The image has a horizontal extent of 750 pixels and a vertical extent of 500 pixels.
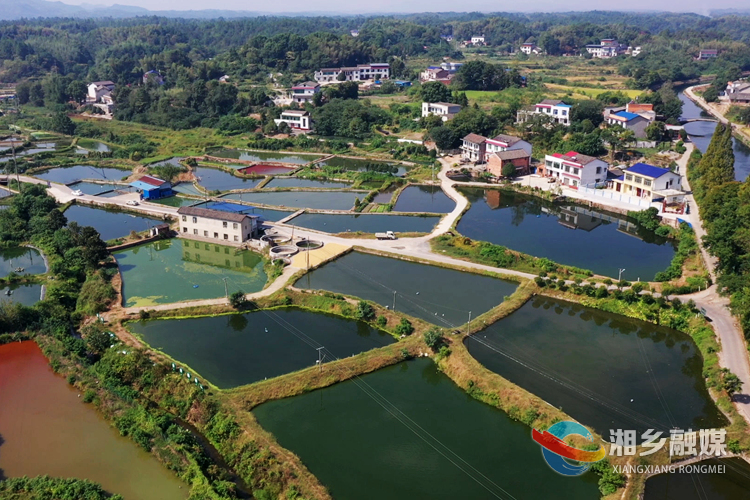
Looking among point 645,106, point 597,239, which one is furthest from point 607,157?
point 597,239

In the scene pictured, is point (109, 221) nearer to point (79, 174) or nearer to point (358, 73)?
point (79, 174)

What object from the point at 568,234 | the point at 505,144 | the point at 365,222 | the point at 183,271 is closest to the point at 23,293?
the point at 183,271

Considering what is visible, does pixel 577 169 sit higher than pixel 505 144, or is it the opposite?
pixel 505 144

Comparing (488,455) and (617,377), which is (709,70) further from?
(488,455)

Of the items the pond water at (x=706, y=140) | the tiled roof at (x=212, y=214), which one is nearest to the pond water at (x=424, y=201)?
the tiled roof at (x=212, y=214)

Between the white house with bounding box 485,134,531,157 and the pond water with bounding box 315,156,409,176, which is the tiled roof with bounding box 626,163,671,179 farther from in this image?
the pond water with bounding box 315,156,409,176

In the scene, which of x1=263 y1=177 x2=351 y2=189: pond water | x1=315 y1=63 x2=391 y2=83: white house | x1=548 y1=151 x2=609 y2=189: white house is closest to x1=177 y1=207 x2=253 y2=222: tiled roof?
x1=263 y1=177 x2=351 y2=189: pond water
